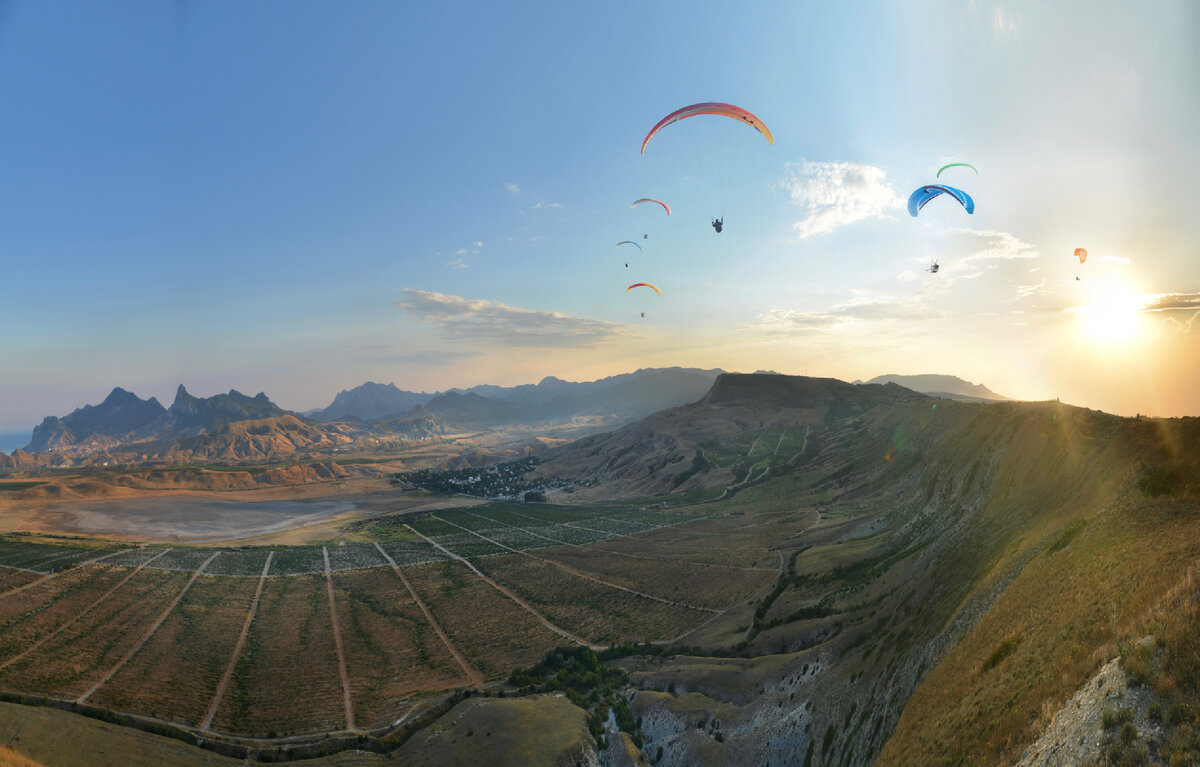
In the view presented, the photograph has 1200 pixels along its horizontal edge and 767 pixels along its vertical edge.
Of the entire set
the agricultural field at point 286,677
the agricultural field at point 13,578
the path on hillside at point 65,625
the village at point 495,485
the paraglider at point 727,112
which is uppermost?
the paraglider at point 727,112

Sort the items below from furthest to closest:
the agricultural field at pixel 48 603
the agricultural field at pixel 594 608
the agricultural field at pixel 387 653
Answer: the agricultural field at pixel 594 608 < the agricultural field at pixel 48 603 < the agricultural field at pixel 387 653

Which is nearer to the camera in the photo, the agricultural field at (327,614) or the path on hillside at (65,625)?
the agricultural field at (327,614)

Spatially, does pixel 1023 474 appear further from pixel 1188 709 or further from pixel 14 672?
pixel 14 672

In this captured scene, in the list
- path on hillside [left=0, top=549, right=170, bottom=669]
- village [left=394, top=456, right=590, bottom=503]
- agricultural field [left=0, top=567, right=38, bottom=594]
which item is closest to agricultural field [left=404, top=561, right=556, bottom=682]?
path on hillside [left=0, top=549, right=170, bottom=669]

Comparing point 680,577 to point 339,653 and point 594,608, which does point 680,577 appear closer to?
point 594,608

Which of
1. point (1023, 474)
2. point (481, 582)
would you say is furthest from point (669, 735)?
point (481, 582)

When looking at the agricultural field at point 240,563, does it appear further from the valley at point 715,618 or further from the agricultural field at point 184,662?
the agricultural field at point 184,662

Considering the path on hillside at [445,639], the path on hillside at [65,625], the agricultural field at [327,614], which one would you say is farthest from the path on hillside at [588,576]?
the path on hillside at [65,625]
